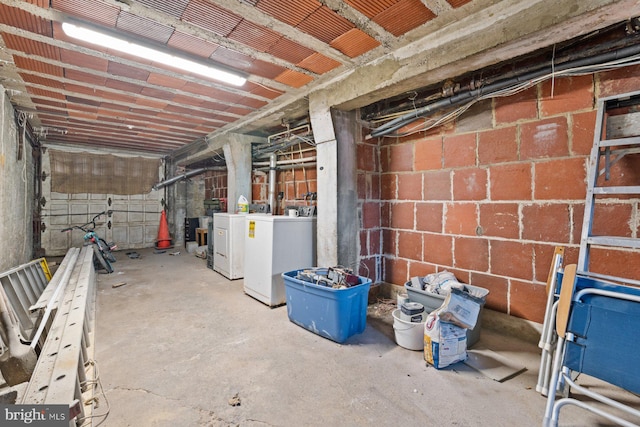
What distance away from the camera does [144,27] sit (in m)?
2.07

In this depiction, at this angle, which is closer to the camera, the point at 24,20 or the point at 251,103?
the point at 24,20

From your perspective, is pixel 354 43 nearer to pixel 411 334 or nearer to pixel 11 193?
pixel 411 334

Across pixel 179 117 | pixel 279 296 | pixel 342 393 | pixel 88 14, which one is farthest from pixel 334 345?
pixel 179 117

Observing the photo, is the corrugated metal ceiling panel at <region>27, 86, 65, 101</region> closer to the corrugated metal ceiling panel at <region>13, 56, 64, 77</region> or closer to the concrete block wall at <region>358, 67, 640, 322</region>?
the corrugated metal ceiling panel at <region>13, 56, 64, 77</region>

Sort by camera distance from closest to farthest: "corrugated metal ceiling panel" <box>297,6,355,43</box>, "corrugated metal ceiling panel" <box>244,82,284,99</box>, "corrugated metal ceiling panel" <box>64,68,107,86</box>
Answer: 1. "corrugated metal ceiling panel" <box>297,6,355,43</box>
2. "corrugated metal ceiling panel" <box>64,68,107,86</box>
3. "corrugated metal ceiling panel" <box>244,82,284,99</box>

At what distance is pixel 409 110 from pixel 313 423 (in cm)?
277

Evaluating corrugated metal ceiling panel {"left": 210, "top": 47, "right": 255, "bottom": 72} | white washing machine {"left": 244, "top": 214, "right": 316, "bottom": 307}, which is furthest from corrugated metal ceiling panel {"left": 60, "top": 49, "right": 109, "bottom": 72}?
white washing machine {"left": 244, "top": 214, "right": 316, "bottom": 307}

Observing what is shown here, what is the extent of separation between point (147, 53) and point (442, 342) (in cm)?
320

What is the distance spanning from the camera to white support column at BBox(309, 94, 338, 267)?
305 centimetres

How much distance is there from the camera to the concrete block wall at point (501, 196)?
206cm

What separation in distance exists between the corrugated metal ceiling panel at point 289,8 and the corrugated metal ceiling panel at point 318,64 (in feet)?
1.73

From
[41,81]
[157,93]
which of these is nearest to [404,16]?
[157,93]

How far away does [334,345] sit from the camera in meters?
2.33

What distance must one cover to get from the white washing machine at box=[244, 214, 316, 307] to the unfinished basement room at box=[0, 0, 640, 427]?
0.02 m
